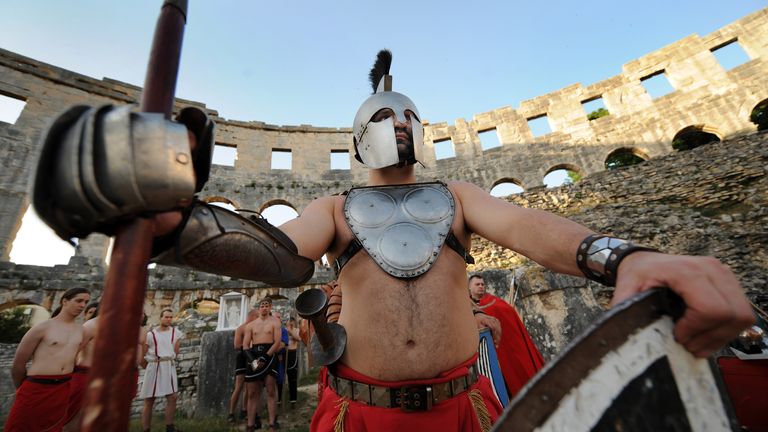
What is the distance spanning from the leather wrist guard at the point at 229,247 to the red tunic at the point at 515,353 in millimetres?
2951

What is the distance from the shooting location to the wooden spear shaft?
0.53 metres

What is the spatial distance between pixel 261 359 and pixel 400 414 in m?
4.66

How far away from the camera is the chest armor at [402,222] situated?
1.41m

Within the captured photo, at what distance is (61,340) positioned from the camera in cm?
378

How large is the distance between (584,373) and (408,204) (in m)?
1.13

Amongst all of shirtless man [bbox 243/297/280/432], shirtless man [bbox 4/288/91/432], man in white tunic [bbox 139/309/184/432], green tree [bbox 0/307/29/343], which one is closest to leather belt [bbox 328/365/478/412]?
shirtless man [bbox 243/297/280/432]

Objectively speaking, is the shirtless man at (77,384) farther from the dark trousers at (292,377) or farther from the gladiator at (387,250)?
the gladiator at (387,250)

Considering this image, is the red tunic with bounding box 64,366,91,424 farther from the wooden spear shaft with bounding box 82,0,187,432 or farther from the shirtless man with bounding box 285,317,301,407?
the wooden spear shaft with bounding box 82,0,187,432

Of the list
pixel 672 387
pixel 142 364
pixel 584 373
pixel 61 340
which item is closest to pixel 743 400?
pixel 672 387

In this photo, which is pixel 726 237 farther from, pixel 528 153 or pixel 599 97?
pixel 599 97

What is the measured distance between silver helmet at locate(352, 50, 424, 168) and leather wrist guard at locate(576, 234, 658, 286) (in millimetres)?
1074

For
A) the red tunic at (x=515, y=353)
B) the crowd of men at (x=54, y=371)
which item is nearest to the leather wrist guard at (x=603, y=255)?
the red tunic at (x=515, y=353)

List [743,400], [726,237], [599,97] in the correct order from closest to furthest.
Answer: [743,400], [726,237], [599,97]

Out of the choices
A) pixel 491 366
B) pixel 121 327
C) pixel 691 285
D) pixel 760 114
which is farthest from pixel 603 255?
pixel 760 114
